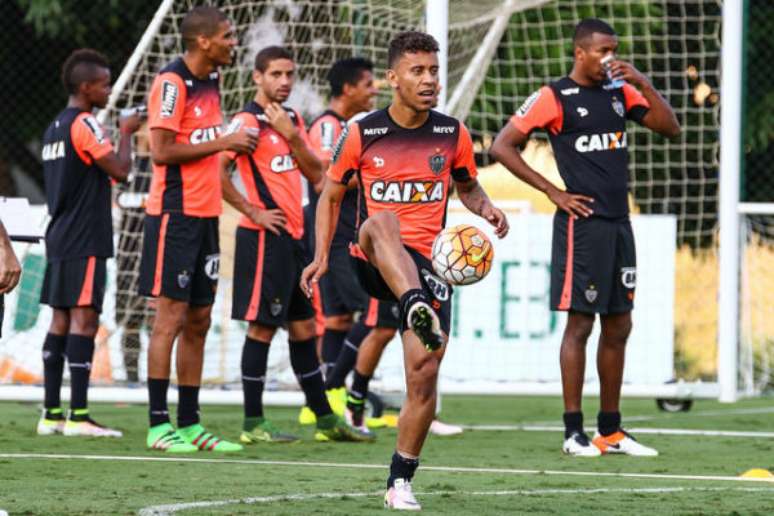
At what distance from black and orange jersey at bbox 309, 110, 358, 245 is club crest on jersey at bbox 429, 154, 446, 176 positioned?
10.4 ft

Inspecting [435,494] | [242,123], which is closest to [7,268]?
[435,494]

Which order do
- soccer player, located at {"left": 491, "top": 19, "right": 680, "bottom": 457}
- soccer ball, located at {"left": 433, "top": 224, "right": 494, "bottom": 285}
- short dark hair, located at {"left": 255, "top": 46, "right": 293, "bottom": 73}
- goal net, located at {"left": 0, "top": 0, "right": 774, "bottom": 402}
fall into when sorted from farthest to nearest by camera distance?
1. goal net, located at {"left": 0, "top": 0, "right": 774, "bottom": 402}
2. short dark hair, located at {"left": 255, "top": 46, "right": 293, "bottom": 73}
3. soccer player, located at {"left": 491, "top": 19, "right": 680, "bottom": 457}
4. soccer ball, located at {"left": 433, "top": 224, "right": 494, "bottom": 285}

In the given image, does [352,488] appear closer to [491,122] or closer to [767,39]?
[491,122]

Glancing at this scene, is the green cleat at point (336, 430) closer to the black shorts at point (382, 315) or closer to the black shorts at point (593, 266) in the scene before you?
the black shorts at point (382, 315)

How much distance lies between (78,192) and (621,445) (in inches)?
141

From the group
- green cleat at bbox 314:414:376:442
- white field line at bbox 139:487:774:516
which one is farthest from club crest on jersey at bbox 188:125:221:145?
white field line at bbox 139:487:774:516

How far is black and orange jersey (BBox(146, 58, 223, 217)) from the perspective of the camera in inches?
329

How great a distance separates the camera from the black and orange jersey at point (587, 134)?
8531 mm

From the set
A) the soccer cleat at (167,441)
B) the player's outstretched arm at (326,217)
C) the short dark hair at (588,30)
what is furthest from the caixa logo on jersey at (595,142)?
the soccer cleat at (167,441)

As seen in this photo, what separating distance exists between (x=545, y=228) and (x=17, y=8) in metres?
8.06

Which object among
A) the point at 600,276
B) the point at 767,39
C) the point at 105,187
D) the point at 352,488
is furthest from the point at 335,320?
the point at 767,39

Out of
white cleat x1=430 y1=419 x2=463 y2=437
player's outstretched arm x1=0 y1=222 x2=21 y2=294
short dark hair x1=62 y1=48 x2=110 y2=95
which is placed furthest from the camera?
white cleat x1=430 y1=419 x2=463 y2=437

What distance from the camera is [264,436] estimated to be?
892 centimetres

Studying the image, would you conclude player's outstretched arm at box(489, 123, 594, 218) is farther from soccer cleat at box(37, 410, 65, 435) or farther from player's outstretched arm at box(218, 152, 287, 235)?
soccer cleat at box(37, 410, 65, 435)
